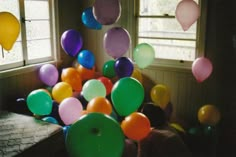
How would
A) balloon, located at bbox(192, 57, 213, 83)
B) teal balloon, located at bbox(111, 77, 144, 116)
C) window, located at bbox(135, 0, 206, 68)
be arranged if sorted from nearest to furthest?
teal balloon, located at bbox(111, 77, 144, 116), balloon, located at bbox(192, 57, 213, 83), window, located at bbox(135, 0, 206, 68)

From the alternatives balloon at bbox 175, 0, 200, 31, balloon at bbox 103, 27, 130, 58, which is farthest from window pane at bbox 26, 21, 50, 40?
balloon at bbox 175, 0, 200, 31

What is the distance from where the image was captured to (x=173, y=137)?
105 inches

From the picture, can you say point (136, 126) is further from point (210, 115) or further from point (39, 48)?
point (39, 48)

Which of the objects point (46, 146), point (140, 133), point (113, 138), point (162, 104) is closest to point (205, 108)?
point (162, 104)

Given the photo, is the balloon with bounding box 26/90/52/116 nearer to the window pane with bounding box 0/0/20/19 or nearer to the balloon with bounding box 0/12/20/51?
the balloon with bounding box 0/12/20/51

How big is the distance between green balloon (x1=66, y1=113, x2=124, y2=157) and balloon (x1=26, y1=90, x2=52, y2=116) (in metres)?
0.94

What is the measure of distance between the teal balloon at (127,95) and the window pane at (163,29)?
3.40 ft

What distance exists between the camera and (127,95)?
2.58 meters

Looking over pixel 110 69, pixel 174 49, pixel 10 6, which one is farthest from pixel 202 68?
pixel 10 6

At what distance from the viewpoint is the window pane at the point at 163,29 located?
128 inches

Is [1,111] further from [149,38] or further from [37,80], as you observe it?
[149,38]

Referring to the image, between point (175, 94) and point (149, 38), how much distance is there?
0.77 metres

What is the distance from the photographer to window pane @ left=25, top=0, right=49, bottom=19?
10.6 ft

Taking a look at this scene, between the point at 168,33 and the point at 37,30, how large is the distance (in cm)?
161
